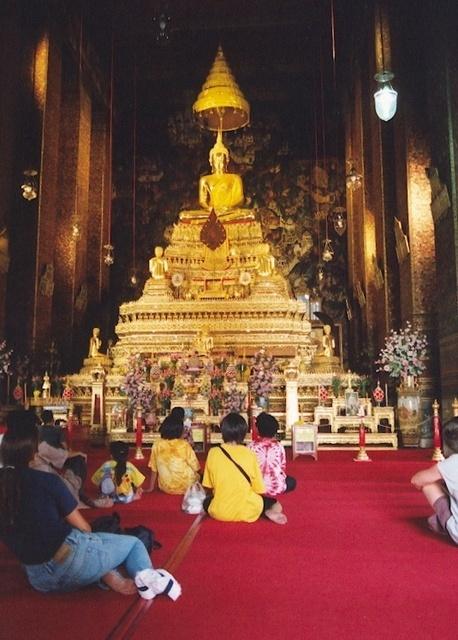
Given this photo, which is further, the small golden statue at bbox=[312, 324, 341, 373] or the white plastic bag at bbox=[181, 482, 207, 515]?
the small golden statue at bbox=[312, 324, 341, 373]

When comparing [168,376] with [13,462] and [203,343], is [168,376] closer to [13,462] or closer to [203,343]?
[203,343]

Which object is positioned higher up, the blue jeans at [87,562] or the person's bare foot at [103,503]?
the blue jeans at [87,562]

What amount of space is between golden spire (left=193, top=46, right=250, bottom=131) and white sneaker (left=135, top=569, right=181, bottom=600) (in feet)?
44.1

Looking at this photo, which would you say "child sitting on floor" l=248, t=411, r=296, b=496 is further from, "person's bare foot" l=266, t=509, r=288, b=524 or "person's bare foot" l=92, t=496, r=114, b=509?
"person's bare foot" l=92, t=496, r=114, b=509

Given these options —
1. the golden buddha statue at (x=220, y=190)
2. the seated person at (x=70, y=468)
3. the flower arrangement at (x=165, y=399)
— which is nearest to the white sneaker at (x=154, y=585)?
the seated person at (x=70, y=468)

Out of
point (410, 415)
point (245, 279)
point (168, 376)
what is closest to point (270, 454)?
point (410, 415)

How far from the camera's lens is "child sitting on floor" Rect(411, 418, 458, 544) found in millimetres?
3119

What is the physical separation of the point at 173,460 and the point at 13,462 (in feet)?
7.81

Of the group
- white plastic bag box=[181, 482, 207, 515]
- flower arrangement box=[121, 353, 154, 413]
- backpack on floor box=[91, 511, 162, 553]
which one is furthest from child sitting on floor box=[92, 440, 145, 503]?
flower arrangement box=[121, 353, 154, 413]

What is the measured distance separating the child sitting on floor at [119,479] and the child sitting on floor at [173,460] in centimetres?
20

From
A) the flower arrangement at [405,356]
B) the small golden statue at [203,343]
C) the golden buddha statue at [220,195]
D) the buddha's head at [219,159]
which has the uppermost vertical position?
the buddha's head at [219,159]

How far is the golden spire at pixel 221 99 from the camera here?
14.4m

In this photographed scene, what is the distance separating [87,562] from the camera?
7.82 feet

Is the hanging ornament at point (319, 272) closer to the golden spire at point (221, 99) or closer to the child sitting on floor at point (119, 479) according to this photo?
the golden spire at point (221, 99)
